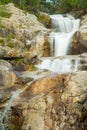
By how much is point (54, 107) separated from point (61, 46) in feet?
39.2

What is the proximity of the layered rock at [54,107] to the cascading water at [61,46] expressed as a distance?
18.8ft

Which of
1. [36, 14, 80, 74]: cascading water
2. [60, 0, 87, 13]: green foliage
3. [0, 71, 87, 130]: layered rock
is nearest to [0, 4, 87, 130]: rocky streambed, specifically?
[0, 71, 87, 130]: layered rock

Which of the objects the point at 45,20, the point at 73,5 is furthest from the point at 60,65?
the point at 73,5

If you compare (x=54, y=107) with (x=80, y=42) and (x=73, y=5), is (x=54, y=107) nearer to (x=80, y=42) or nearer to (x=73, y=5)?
(x=80, y=42)

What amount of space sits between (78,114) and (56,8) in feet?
108

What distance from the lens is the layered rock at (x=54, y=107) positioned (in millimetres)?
11688

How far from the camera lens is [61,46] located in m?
23.5

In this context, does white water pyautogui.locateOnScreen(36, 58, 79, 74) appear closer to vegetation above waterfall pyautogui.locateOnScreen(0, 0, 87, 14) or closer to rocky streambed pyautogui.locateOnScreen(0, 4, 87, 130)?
rocky streambed pyautogui.locateOnScreen(0, 4, 87, 130)

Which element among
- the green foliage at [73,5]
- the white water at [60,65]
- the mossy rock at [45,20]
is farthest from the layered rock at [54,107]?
the green foliage at [73,5]

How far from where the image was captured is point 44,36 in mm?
23484

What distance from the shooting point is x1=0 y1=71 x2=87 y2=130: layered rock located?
11.7m

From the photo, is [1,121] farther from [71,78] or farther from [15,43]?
[15,43]

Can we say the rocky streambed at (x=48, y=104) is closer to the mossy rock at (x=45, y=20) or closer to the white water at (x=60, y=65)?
the white water at (x=60, y=65)

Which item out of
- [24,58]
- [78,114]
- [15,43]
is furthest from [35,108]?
[15,43]
